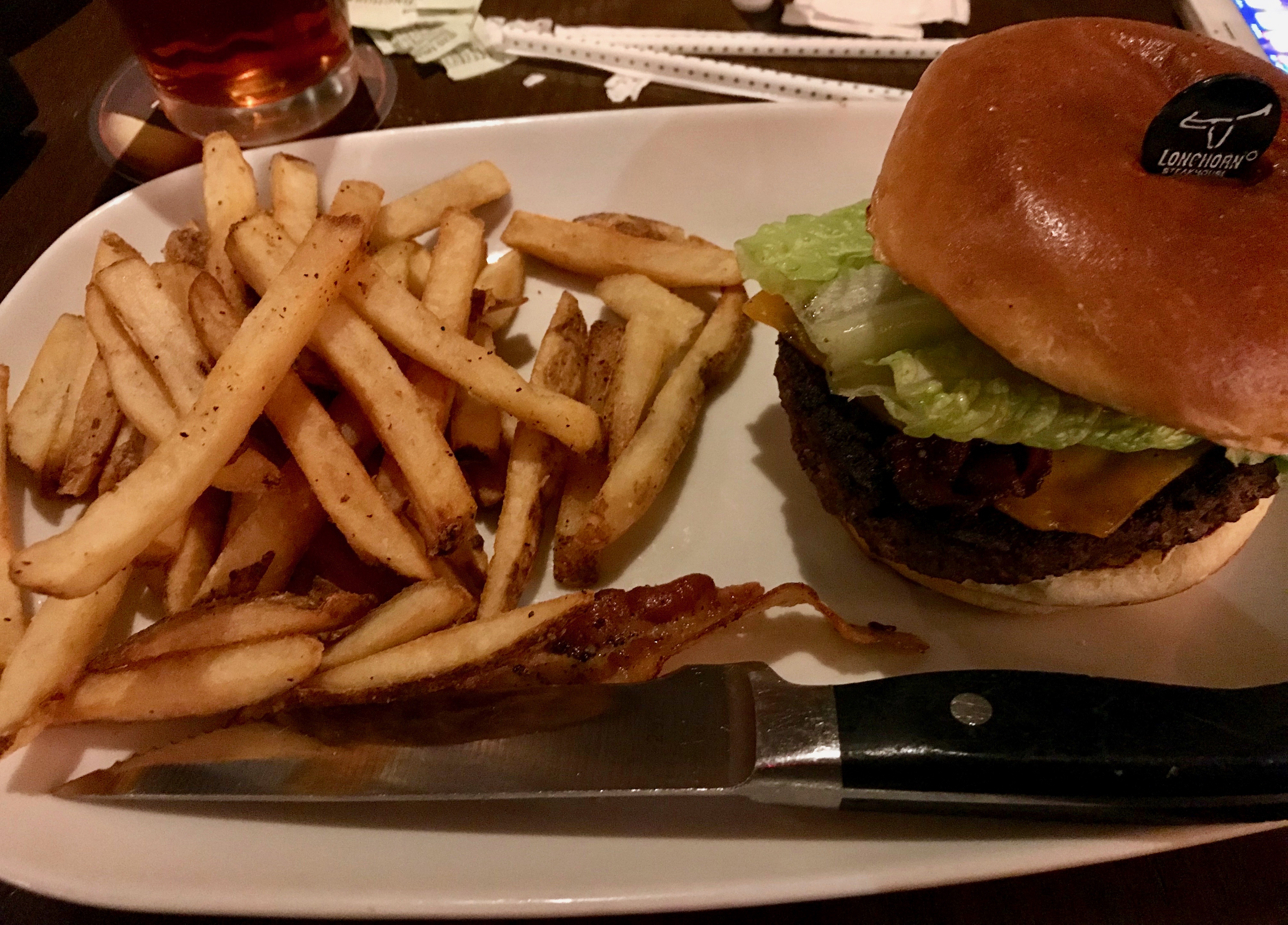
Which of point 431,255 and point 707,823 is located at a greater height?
point 431,255

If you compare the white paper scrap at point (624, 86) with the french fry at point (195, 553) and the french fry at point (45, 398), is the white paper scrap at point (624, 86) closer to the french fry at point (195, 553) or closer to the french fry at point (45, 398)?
the french fry at point (45, 398)

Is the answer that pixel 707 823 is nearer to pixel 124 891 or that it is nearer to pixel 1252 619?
pixel 124 891

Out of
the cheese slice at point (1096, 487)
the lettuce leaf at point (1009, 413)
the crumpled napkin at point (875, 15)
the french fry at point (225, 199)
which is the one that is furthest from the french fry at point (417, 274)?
the crumpled napkin at point (875, 15)

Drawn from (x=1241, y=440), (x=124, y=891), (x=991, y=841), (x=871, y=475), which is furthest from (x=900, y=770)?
(x=124, y=891)

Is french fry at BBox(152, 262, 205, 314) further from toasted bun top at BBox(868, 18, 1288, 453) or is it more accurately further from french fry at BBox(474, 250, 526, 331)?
toasted bun top at BBox(868, 18, 1288, 453)

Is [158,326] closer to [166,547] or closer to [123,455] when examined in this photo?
[123,455]

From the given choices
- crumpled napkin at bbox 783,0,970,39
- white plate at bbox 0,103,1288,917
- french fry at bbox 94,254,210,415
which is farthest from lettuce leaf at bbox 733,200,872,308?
crumpled napkin at bbox 783,0,970,39
